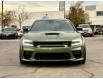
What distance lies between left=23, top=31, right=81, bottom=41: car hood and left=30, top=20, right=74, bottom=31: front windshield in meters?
0.72

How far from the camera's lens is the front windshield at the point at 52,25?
11.5 metres

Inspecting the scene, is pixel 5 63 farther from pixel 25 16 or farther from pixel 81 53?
pixel 25 16

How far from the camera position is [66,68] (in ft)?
32.8

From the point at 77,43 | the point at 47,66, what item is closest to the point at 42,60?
the point at 47,66

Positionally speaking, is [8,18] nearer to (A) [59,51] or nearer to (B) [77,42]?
(B) [77,42]

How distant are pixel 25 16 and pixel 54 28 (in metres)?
71.0

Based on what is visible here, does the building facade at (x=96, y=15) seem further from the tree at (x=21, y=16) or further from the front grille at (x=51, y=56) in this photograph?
the front grille at (x=51, y=56)

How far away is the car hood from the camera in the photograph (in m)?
10.1

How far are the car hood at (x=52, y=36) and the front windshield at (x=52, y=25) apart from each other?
72 cm

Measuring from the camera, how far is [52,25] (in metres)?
11.7

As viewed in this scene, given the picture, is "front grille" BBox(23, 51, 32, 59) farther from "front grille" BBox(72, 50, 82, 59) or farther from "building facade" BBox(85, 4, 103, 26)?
"building facade" BBox(85, 4, 103, 26)

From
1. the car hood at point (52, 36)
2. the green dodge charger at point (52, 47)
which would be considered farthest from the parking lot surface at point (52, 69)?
the car hood at point (52, 36)

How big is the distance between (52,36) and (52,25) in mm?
1490

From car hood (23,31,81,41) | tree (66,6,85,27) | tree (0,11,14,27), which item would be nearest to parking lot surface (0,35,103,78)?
car hood (23,31,81,41)
